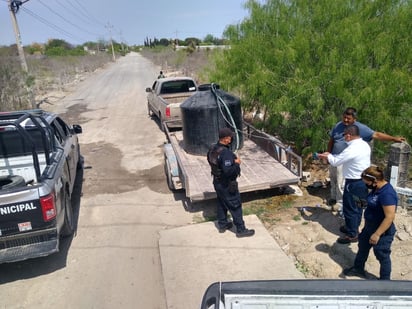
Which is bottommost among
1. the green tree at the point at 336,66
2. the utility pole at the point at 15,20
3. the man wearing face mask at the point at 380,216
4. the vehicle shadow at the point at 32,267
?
the vehicle shadow at the point at 32,267

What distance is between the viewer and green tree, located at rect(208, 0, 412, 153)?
5645 mm

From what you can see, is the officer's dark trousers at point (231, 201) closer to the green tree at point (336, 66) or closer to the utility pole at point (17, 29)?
the green tree at point (336, 66)

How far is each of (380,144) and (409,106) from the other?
931mm

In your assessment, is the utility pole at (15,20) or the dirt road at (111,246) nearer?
the dirt road at (111,246)

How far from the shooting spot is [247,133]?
8.70 m

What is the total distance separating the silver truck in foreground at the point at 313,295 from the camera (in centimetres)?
223

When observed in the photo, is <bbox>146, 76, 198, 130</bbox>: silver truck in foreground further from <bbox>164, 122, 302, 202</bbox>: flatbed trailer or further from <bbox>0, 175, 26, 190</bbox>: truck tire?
<bbox>0, 175, 26, 190</bbox>: truck tire

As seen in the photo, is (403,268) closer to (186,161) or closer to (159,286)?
(159,286)

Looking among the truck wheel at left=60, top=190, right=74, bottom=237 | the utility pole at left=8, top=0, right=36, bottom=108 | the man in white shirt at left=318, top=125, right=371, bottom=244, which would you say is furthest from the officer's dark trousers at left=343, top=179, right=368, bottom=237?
the utility pole at left=8, top=0, right=36, bottom=108

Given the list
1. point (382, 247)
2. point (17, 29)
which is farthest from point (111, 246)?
point (17, 29)

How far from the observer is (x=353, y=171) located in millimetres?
4461

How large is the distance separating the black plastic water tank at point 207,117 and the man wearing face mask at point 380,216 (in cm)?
431

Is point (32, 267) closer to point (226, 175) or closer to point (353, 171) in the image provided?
point (226, 175)

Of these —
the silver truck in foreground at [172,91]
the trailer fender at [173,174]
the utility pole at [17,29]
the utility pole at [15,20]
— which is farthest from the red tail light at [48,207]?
the utility pole at [15,20]
